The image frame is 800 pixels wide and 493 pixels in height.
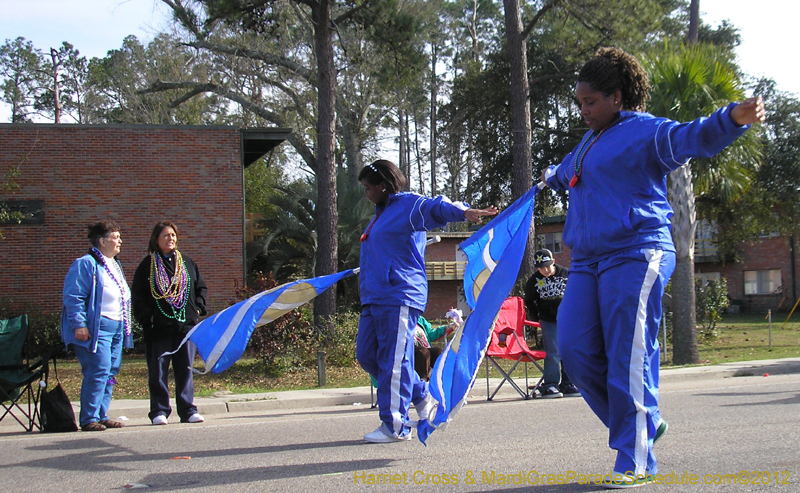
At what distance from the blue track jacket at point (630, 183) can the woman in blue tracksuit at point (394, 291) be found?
1.60 metres

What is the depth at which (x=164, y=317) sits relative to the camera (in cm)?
731

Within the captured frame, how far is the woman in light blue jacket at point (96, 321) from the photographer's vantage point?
709cm

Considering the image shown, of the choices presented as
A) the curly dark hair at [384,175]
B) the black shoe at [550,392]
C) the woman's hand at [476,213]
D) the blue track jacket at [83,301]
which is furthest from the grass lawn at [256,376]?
the woman's hand at [476,213]

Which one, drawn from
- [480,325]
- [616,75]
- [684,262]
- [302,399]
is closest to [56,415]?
[302,399]

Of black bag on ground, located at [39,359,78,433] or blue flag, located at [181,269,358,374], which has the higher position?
blue flag, located at [181,269,358,374]

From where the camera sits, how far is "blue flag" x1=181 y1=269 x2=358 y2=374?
6516mm

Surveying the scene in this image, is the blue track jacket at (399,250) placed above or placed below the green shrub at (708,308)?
above

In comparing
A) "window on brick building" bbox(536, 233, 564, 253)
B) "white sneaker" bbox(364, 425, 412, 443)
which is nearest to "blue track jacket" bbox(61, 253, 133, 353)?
"white sneaker" bbox(364, 425, 412, 443)

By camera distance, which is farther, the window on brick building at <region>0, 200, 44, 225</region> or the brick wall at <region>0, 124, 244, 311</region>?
the brick wall at <region>0, 124, 244, 311</region>

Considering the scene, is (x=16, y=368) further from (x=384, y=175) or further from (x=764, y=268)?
(x=764, y=268)

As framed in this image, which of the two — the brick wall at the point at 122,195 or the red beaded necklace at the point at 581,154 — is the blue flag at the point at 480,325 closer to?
the red beaded necklace at the point at 581,154

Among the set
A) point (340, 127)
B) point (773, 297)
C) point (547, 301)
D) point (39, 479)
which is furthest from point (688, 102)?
point (773, 297)

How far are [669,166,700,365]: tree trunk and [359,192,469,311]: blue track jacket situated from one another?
9.46 metres

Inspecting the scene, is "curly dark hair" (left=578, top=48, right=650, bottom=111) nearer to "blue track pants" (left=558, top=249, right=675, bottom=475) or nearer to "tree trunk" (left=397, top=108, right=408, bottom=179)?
"blue track pants" (left=558, top=249, right=675, bottom=475)
